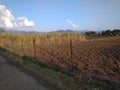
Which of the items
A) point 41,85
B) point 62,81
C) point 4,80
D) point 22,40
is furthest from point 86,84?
point 22,40

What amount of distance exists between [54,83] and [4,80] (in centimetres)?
259

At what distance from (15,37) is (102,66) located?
46.3 meters

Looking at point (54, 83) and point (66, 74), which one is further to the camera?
point (66, 74)

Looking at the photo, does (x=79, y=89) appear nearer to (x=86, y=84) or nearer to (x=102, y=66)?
(x=86, y=84)

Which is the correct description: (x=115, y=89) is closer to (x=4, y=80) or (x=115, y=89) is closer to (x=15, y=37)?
(x=4, y=80)

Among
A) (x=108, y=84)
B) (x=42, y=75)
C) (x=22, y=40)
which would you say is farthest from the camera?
(x=22, y=40)

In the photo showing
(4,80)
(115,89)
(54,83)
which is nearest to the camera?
(115,89)

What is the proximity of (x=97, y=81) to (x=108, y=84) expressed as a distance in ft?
1.94

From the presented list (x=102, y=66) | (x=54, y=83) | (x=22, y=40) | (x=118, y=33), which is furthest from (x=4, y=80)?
(x=118, y=33)

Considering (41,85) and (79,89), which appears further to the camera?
(41,85)

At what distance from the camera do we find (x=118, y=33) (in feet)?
277

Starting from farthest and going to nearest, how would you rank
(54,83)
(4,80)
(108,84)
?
(4,80), (54,83), (108,84)

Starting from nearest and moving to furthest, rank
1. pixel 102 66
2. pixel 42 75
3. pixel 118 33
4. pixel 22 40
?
pixel 42 75
pixel 102 66
pixel 22 40
pixel 118 33

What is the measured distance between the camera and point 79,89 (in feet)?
26.3
